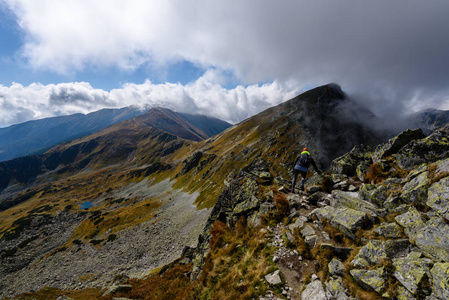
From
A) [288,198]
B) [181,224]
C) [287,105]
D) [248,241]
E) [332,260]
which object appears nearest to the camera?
[332,260]

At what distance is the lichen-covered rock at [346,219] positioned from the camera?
10.1m

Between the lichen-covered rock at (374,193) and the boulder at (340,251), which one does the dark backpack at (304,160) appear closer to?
the lichen-covered rock at (374,193)

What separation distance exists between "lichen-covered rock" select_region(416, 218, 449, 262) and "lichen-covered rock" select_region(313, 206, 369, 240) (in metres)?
2.35

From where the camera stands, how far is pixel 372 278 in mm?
7184

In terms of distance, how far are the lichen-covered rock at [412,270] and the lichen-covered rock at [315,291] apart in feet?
9.72

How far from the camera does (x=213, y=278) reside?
1189 centimetres

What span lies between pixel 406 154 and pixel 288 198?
1103cm

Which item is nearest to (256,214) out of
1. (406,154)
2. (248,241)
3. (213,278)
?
(248,241)

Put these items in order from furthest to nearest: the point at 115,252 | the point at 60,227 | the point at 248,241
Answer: the point at 60,227
the point at 115,252
the point at 248,241

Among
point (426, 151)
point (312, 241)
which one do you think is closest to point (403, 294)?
point (312, 241)

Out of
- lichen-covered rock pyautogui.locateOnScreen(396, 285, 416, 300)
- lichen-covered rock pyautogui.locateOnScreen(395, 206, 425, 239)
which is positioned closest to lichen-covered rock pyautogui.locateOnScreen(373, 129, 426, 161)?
lichen-covered rock pyautogui.locateOnScreen(395, 206, 425, 239)

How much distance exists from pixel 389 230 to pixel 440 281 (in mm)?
3274

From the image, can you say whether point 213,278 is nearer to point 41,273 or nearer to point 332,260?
point 332,260

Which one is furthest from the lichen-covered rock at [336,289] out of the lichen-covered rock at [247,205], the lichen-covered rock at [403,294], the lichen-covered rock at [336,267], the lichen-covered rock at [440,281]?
the lichen-covered rock at [247,205]
